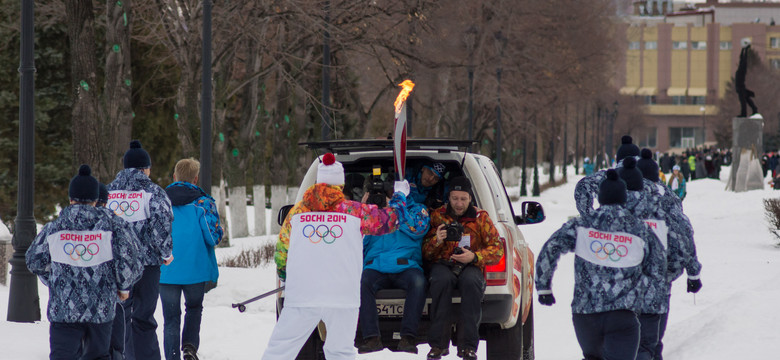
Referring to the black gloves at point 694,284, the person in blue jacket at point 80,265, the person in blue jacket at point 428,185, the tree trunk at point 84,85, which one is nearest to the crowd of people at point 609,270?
the black gloves at point 694,284

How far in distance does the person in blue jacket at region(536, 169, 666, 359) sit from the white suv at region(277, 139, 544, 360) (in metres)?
0.85

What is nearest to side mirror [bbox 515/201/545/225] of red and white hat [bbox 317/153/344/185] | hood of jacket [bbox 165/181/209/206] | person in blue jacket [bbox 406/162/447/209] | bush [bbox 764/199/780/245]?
person in blue jacket [bbox 406/162/447/209]

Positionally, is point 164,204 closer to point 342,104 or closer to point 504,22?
point 342,104

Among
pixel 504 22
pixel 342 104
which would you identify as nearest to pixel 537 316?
pixel 342 104

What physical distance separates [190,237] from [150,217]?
0.54 m

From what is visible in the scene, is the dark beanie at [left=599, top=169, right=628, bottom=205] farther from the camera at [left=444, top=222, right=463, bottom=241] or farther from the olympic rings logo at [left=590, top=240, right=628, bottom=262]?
the camera at [left=444, top=222, right=463, bottom=241]

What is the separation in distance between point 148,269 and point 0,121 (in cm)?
2291

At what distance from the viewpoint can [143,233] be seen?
7703 mm

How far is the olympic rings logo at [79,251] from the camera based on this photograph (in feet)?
21.6

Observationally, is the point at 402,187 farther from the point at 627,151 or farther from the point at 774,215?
the point at 774,215

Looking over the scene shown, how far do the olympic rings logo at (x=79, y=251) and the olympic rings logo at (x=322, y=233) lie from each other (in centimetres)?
133

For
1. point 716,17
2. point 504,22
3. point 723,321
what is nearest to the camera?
point 723,321

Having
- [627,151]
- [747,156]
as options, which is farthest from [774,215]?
[747,156]

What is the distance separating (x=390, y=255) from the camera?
24.0ft
